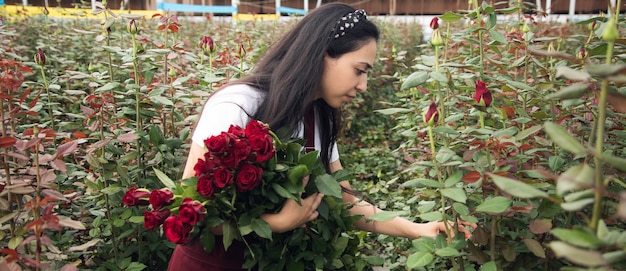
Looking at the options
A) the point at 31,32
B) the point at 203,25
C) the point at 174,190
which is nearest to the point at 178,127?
the point at 174,190

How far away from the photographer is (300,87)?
1654 millimetres

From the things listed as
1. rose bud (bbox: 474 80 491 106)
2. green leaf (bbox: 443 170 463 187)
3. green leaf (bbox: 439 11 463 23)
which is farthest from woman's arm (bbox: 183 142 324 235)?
green leaf (bbox: 439 11 463 23)

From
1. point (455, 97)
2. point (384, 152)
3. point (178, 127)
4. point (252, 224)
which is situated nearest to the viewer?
point (252, 224)

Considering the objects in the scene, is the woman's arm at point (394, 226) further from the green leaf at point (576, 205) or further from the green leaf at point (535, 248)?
the green leaf at point (576, 205)

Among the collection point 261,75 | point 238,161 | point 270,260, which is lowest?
point 270,260

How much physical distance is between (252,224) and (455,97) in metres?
0.81

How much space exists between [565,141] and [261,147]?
0.59 m

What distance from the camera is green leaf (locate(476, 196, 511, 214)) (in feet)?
3.42

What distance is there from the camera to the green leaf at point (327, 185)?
125 centimetres

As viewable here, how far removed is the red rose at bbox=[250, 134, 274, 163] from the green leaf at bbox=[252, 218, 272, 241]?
16 cm

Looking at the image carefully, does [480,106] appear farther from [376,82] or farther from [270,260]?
[376,82]

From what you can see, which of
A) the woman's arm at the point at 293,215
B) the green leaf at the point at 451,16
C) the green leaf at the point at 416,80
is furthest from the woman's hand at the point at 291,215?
the green leaf at the point at 451,16

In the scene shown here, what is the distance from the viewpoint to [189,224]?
108 cm

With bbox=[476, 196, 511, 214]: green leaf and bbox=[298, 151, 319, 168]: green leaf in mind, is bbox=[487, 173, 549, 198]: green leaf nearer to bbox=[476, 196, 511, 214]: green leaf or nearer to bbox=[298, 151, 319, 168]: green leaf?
Result: bbox=[476, 196, 511, 214]: green leaf
